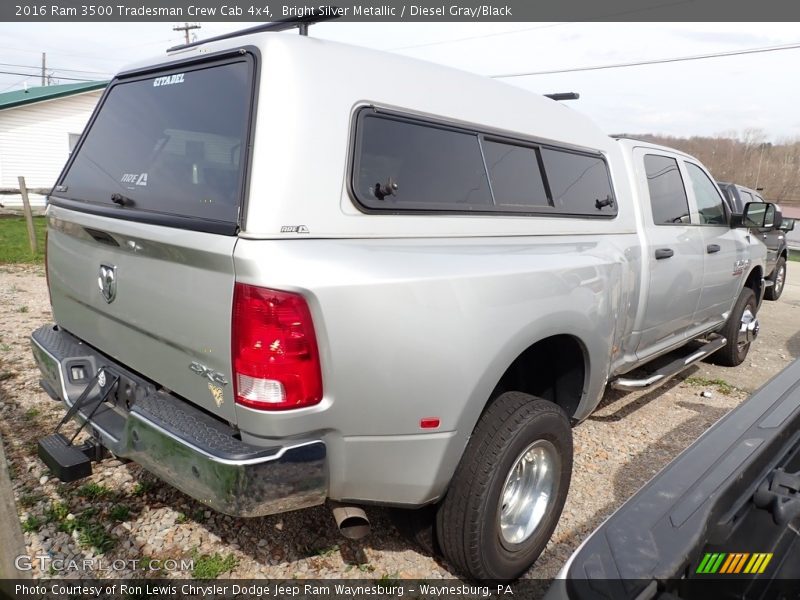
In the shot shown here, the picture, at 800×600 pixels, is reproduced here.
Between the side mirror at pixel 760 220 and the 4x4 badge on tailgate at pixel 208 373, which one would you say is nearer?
the 4x4 badge on tailgate at pixel 208 373

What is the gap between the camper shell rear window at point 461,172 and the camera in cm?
218

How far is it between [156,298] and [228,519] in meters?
1.34

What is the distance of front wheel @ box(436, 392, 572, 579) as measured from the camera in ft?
7.50

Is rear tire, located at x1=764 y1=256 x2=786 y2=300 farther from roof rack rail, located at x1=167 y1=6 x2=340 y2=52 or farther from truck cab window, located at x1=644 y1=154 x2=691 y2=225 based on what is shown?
roof rack rail, located at x1=167 y1=6 x2=340 y2=52

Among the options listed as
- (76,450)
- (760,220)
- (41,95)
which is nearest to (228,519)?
Answer: (76,450)

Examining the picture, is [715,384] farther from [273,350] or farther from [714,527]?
[273,350]

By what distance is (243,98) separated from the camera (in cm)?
208

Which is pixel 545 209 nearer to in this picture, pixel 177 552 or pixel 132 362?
pixel 132 362

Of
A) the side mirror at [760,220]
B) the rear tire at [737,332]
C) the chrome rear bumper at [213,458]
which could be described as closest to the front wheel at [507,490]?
the chrome rear bumper at [213,458]

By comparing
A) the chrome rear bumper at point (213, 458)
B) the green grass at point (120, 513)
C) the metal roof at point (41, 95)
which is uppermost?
the metal roof at point (41, 95)

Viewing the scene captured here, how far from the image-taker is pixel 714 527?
5.14 ft

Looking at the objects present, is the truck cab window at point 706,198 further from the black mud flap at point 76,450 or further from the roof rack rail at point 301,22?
the black mud flap at point 76,450

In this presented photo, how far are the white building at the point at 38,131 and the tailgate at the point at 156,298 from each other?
19.0m

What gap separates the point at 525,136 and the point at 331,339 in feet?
5.66
